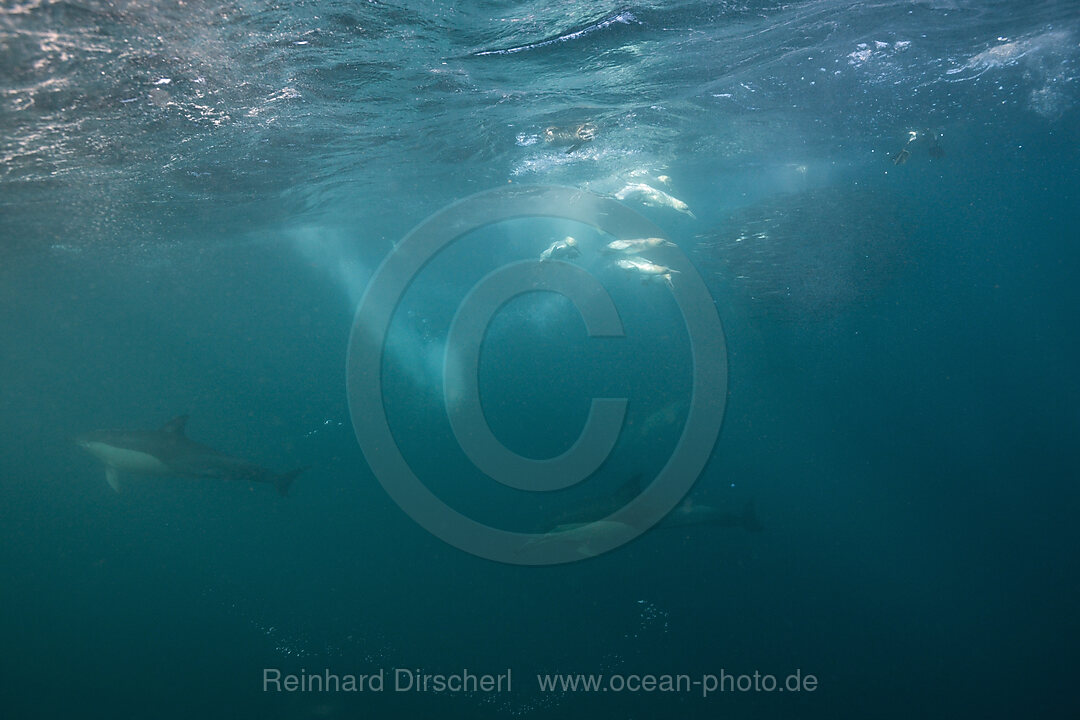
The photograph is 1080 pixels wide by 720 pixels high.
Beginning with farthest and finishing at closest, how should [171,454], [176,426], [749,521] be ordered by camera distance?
[749,521], [176,426], [171,454]

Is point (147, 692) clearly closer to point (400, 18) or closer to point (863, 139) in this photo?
point (400, 18)

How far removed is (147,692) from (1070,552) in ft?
101

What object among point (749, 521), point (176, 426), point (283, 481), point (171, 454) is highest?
point (176, 426)

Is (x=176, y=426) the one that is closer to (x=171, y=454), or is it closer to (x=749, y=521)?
(x=171, y=454)

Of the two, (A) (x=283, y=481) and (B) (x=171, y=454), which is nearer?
(B) (x=171, y=454)

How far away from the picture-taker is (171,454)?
13.3 meters

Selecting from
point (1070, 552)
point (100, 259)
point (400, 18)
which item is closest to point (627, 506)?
point (400, 18)

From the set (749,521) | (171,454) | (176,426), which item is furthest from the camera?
(749,521)

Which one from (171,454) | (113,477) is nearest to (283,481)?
(171,454)

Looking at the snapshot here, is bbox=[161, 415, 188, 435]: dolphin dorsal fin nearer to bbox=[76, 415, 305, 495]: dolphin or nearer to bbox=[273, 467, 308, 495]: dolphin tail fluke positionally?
bbox=[76, 415, 305, 495]: dolphin

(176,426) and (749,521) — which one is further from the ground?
(176,426)

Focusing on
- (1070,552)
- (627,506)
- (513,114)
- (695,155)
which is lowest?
(1070,552)

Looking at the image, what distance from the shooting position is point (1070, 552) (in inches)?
728

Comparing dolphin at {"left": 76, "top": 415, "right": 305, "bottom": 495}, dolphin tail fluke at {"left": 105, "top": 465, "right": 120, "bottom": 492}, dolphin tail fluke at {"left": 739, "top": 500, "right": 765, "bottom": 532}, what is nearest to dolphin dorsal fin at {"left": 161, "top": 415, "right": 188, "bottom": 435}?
dolphin at {"left": 76, "top": 415, "right": 305, "bottom": 495}
